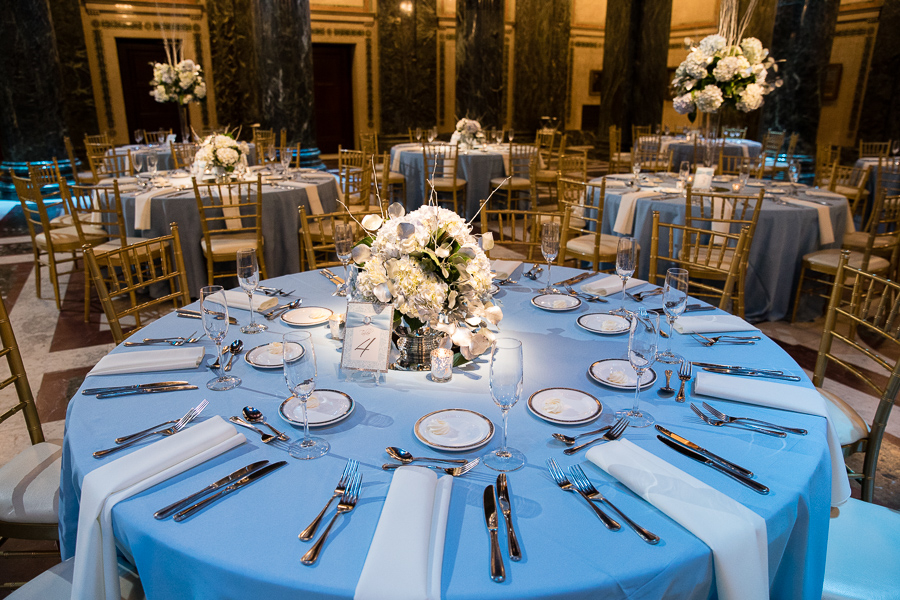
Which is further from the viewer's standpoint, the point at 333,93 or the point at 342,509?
the point at 333,93

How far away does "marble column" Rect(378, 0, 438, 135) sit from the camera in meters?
11.2

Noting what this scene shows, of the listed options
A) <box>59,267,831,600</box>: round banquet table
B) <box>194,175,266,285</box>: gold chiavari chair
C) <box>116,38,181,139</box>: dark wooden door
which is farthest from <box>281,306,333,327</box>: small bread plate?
<box>116,38,181,139</box>: dark wooden door

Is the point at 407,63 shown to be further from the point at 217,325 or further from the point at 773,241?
the point at 217,325

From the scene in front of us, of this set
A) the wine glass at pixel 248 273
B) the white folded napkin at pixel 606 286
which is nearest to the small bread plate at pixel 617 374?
the white folded napkin at pixel 606 286

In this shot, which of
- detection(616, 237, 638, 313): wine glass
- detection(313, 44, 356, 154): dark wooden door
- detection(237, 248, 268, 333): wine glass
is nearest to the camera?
detection(237, 248, 268, 333): wine glass

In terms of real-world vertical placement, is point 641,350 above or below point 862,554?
above

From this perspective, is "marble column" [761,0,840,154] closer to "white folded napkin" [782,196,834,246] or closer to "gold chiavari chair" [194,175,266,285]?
"white folded napkin" [782,196,834,246]

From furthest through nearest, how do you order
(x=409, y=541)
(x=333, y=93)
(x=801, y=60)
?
(x=333, y=93) → (x=801, y=60) → (x=409, y=541)

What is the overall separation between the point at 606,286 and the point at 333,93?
1077 cm

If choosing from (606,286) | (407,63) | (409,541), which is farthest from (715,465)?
(407,63)

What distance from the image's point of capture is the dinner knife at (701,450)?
3.99 ft

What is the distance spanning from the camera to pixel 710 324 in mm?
1922

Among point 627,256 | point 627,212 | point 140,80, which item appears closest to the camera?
point 627,256

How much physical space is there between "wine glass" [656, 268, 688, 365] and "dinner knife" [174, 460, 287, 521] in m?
1.09
